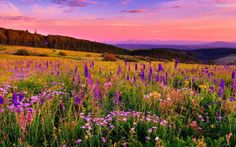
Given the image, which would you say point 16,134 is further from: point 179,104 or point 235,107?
point 235,107

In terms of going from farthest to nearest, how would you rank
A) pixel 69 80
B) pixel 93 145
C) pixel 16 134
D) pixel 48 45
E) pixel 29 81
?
pixel 48 45, pixel 69 80, pixel 29 81, pixel 16 134, pixel 93 145

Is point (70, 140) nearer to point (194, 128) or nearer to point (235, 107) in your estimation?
point (194, 128)

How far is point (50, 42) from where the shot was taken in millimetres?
87562

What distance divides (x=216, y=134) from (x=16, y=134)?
284 centimetres

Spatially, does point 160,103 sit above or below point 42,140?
above

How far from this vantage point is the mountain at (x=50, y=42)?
84438mm

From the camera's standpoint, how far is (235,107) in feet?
17.1

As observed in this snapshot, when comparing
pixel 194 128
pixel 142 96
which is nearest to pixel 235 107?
pixel 194 128

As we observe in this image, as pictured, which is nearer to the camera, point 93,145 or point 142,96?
point 93,145

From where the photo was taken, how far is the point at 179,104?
5.78 meters

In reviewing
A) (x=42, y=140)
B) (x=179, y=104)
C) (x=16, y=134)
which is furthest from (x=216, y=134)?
(x=16, y=134)

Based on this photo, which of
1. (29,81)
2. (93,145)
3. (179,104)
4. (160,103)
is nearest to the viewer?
(93,145)

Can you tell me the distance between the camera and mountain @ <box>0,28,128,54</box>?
8444cm

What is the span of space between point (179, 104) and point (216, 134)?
1402 millimetres
